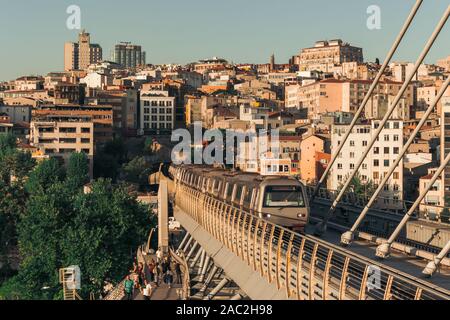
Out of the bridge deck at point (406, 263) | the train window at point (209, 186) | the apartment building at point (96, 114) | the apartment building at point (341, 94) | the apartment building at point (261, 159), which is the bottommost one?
the apartment building at point (261, 159)

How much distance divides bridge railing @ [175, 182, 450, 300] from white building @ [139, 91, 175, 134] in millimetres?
117953

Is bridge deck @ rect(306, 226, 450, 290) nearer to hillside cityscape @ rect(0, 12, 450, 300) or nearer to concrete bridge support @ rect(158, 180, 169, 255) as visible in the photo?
hillside cityscape @ rect(0, 12, 450, 300)

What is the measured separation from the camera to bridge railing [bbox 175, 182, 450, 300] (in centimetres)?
1105

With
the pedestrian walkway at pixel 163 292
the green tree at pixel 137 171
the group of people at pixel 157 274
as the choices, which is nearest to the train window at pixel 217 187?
the pedestrian walkway at pixel 163 292

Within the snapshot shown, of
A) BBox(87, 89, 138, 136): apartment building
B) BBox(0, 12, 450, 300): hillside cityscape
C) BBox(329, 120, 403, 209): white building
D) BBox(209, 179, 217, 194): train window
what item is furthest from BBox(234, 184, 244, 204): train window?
BBox(87, 89, 138, 136): apartment building

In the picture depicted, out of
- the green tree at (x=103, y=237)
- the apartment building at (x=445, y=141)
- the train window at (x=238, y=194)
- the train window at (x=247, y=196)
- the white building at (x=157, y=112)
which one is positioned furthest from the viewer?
the white building at (x=157, y=112)

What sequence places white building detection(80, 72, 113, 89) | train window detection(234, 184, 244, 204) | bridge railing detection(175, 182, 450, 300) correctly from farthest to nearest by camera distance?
white building detection(80, 72, 113, 89) → train window detection(234, 184, 244, 204) → bridge railing detection(175, 182, 450, 300)

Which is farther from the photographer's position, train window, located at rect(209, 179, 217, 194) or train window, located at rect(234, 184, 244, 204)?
train window, located at rect(209, 179, 217, 194)

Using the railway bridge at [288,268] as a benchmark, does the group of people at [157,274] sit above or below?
below

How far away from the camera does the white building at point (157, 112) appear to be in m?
142

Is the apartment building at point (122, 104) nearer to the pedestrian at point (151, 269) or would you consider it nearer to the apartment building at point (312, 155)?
the apartment building at point (312, 155)

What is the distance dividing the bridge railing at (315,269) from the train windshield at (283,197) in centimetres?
132

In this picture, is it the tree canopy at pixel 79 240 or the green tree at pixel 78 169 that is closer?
the tree canopy at pixel 79 240

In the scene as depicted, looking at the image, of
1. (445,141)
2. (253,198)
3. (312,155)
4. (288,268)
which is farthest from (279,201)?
(312,155)
